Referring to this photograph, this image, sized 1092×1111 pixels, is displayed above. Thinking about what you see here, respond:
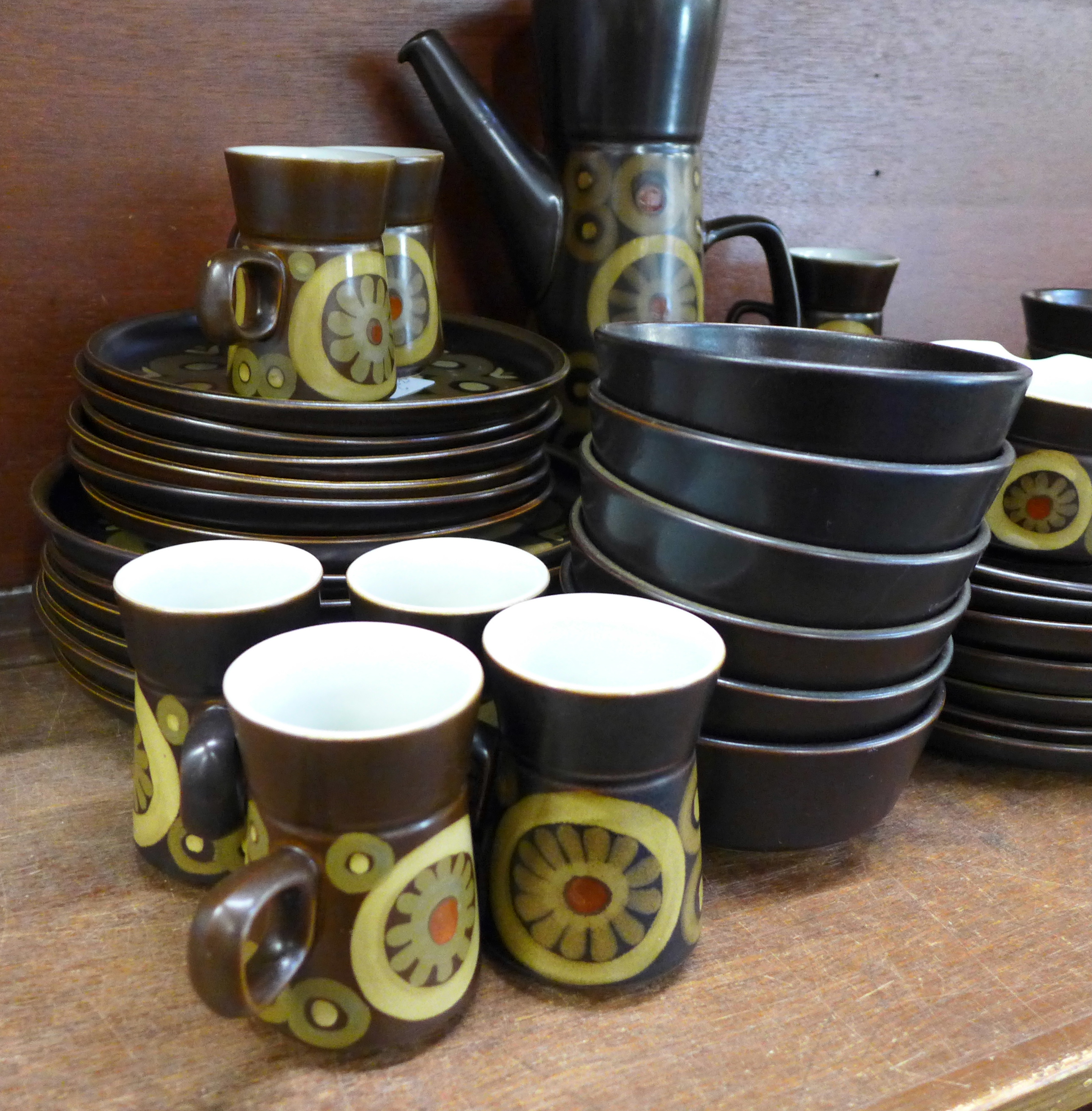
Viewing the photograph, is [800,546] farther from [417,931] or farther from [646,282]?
[646,282]

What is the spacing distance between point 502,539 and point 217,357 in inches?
9.5

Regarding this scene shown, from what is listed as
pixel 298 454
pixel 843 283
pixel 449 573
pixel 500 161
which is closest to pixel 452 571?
pixel 449 573

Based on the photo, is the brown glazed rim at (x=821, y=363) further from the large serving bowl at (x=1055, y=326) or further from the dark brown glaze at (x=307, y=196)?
the large serving bowl at (x=1055, y=326)

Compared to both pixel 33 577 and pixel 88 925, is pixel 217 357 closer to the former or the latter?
pixel 33 577

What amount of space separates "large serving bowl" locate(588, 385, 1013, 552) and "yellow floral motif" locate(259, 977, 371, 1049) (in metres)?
0.26

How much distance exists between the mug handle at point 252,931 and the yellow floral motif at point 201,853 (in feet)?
0.35

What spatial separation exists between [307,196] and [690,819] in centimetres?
38

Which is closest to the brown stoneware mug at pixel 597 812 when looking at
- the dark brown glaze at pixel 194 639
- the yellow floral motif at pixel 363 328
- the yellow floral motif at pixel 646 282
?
the dark brown glaze at pixel 194 639

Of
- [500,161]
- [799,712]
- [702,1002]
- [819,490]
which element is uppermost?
[500,161]

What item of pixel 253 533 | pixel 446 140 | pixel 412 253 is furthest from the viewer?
pixel 446 140

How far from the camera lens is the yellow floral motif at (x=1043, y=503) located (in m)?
0.62

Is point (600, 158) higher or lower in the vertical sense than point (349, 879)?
higher

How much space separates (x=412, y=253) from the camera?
71cm

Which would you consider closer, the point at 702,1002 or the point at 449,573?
the point at 702,1002
